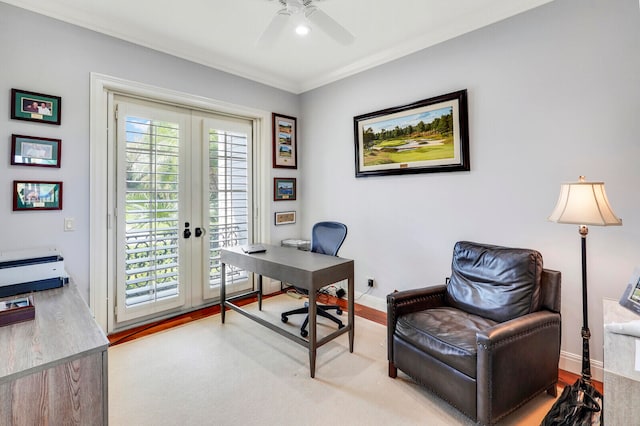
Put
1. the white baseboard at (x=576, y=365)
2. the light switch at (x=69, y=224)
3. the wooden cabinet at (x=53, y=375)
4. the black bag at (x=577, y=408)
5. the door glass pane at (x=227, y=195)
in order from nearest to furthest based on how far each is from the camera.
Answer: the wooden cabinet at (x=53, y=375) → the black bag at (x=577, y=408) → the white baseboard at (x=576, y=365) → the light switch at (x=69, y=224) → the door glass pane at (x=227, y=195)

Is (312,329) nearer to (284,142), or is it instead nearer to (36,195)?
(36,195)

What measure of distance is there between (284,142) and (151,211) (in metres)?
1.90

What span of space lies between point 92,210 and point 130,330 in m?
1.23

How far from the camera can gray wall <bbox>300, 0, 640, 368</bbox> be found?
2.06 m

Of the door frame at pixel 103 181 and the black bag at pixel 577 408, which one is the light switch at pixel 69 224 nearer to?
the door frame at pixel 103 181

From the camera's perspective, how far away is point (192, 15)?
261 cm

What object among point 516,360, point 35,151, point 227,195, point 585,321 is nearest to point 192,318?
point 227,195

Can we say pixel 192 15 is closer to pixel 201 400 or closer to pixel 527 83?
pixel 527 83

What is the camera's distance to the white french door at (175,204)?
2979 mm

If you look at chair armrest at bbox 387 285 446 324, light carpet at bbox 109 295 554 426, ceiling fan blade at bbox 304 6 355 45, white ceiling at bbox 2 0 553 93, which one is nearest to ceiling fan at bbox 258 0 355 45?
ceiling fan blade at bbox 304 6 355 45

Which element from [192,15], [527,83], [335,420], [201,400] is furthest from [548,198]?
[192,15]

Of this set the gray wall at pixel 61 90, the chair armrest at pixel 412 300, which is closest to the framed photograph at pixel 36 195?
the gray wall at pixel 61 90

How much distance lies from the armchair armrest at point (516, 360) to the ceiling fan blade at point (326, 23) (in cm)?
213

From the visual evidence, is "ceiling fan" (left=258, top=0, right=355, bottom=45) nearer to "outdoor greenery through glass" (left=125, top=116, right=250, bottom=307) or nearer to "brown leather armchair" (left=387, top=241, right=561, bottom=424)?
"outdoor greenery through glass" (left=125, top=116, right=250, bottom=307)
